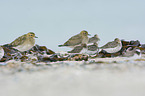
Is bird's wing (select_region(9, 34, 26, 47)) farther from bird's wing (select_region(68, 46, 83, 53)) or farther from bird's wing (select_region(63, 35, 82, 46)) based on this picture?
bird's wing (select_region(68, 46, 83, 53))

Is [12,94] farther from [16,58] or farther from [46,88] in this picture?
[16,58]

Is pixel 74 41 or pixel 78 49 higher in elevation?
pixel 74 41

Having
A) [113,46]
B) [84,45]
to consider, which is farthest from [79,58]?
[113,46]

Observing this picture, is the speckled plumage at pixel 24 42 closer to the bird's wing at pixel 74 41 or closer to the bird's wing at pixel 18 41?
the bird's wing at pixel 18 41

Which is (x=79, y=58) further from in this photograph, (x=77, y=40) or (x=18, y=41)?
(x=18, y=41)

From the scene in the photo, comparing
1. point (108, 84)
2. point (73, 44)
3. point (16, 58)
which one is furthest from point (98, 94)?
point (73, 44)

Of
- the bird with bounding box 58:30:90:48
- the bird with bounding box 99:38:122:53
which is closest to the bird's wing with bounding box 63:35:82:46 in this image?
the bird with bounding box 58:30:90:48

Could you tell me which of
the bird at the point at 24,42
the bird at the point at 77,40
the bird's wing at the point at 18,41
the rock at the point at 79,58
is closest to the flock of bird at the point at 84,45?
the bird at the point at 77,40
